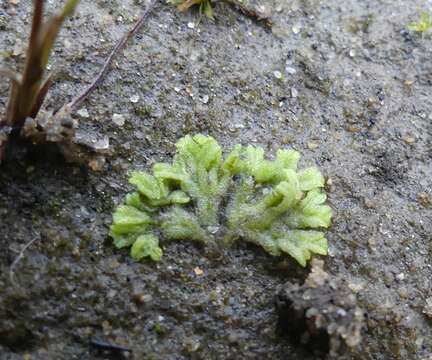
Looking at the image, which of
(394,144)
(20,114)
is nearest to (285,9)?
(394,144)

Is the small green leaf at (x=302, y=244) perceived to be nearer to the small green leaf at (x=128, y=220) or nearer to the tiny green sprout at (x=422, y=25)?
the small green leaf at (x=128, y=220)

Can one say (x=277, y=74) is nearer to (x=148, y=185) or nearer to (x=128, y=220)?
(x=148, y=185)

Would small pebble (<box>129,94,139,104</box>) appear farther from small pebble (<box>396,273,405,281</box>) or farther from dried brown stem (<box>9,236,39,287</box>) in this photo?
small pebble (<box>396,273,405,281</box>)

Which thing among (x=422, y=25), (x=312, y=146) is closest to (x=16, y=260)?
(x=312, y=146)

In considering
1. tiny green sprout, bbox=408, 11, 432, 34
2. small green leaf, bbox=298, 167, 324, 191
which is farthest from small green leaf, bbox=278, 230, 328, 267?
tiny green sprout, bbox=408, 11, 432, 34

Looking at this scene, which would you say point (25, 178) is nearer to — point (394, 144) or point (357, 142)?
point (357, 142)

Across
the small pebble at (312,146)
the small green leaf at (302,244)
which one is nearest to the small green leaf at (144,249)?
the small green leaf at (302,244)
